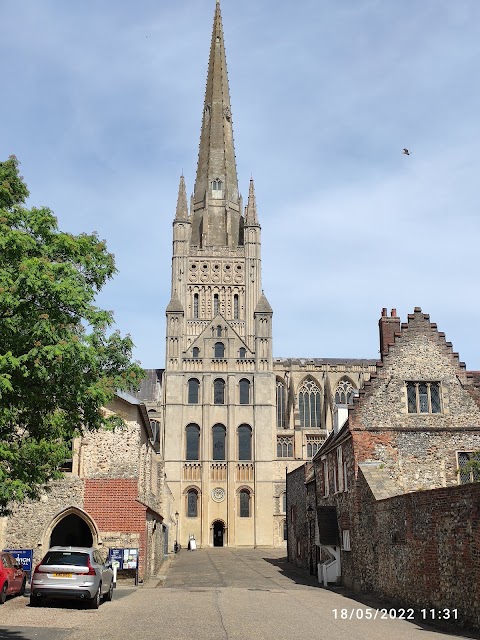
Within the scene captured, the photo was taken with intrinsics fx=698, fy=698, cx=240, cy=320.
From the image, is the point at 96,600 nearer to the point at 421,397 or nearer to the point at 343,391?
the point at 421,397

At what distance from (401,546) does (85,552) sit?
790 centimetres

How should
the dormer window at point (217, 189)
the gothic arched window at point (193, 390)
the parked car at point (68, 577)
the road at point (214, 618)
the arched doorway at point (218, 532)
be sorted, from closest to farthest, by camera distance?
the road at point (214, 618), the parked car at point (68, 577), the arched doorway at point (218, 532), the gothic arched window at point (193, 390), the dormer window at point (217, 189)

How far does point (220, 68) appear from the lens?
304 feet

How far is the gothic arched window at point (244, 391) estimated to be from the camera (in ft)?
222

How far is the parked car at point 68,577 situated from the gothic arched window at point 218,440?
5017 centimetres

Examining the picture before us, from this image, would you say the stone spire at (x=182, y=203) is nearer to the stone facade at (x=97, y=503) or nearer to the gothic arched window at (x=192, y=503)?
the gothic arched window at (x=192, y=503)

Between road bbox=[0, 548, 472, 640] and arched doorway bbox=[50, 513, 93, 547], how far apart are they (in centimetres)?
1069

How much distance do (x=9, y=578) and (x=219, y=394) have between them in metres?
50.4

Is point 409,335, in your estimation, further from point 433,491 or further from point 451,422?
point 433,491

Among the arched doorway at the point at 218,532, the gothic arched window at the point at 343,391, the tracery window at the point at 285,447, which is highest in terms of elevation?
the gothic arched window at the point at 343,391

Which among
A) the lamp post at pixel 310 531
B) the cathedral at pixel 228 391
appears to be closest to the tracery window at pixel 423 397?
the lamp post at pixel 310 531

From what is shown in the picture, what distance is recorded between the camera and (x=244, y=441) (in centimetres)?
6700

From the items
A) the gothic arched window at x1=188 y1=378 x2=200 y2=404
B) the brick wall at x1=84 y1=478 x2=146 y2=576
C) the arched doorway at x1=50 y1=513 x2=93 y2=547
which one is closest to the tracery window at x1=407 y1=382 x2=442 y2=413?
the brick wall at x1=84 y1=478 x2=146 y2=576

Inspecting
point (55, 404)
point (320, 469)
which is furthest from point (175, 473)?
point (55, 404)
